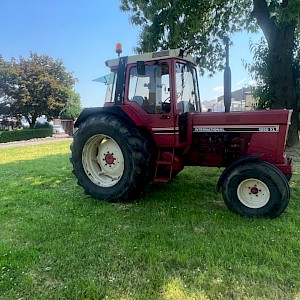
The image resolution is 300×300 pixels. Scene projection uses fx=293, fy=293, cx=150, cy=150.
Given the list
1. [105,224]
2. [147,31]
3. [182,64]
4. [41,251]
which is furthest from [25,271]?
[147,31]

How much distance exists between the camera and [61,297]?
2240 mm

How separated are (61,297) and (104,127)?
268 cm

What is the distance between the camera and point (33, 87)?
27688 mm

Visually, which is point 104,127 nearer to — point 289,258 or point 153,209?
point 153,209

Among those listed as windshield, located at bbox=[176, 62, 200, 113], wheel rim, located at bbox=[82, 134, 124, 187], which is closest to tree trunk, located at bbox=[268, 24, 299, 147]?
windshield, located at bbox=[176, 62, 200, 113]

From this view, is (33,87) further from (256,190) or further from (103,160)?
(256,190)

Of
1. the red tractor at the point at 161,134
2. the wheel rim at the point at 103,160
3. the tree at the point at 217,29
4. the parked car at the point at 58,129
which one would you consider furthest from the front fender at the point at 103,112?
the parked car at the point at 58,129

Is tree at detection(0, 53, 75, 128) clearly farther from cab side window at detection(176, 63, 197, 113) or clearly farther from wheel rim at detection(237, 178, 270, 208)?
wheel rim at detection(237, 178, 270, 208)

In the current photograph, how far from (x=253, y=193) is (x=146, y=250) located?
166 centimetres

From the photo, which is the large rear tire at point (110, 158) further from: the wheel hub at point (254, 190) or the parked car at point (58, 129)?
the parked car at point (58, 129)

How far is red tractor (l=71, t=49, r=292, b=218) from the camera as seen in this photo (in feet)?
13.1

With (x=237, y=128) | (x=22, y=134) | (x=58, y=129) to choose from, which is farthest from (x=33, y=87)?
(x=237, y=128)

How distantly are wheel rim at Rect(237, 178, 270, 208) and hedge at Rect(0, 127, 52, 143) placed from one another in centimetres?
2084

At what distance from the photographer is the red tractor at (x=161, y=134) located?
4.00 m
